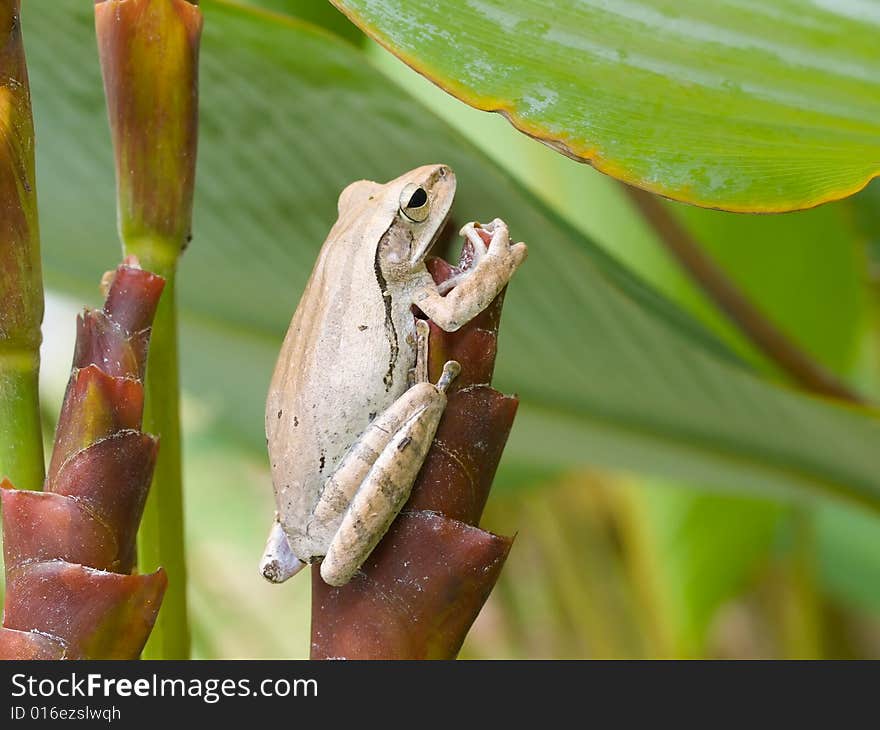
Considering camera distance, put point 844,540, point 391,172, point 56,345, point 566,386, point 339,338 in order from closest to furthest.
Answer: point 339,338
point 391,172
point 566,386
point 844,540
point 56,345

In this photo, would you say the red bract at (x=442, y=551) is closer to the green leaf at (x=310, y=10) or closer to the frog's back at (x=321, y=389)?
the frog's back at (x=321, y=389)

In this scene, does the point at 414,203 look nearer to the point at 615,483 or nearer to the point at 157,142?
the point at 157,142

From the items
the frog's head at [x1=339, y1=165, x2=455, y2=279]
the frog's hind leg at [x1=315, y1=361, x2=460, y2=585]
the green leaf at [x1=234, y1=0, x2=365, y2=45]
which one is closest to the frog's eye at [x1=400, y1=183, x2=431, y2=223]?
the frog's head at [x1=339, y1=165, x2=455, y2=279]

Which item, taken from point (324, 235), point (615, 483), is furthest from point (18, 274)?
point (615, 483)

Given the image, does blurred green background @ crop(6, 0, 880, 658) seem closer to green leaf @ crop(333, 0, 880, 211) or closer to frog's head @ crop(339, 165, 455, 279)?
frog's head @ crop(339, 165, 455, 279)

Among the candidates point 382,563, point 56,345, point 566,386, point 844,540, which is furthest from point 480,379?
point 56,345
